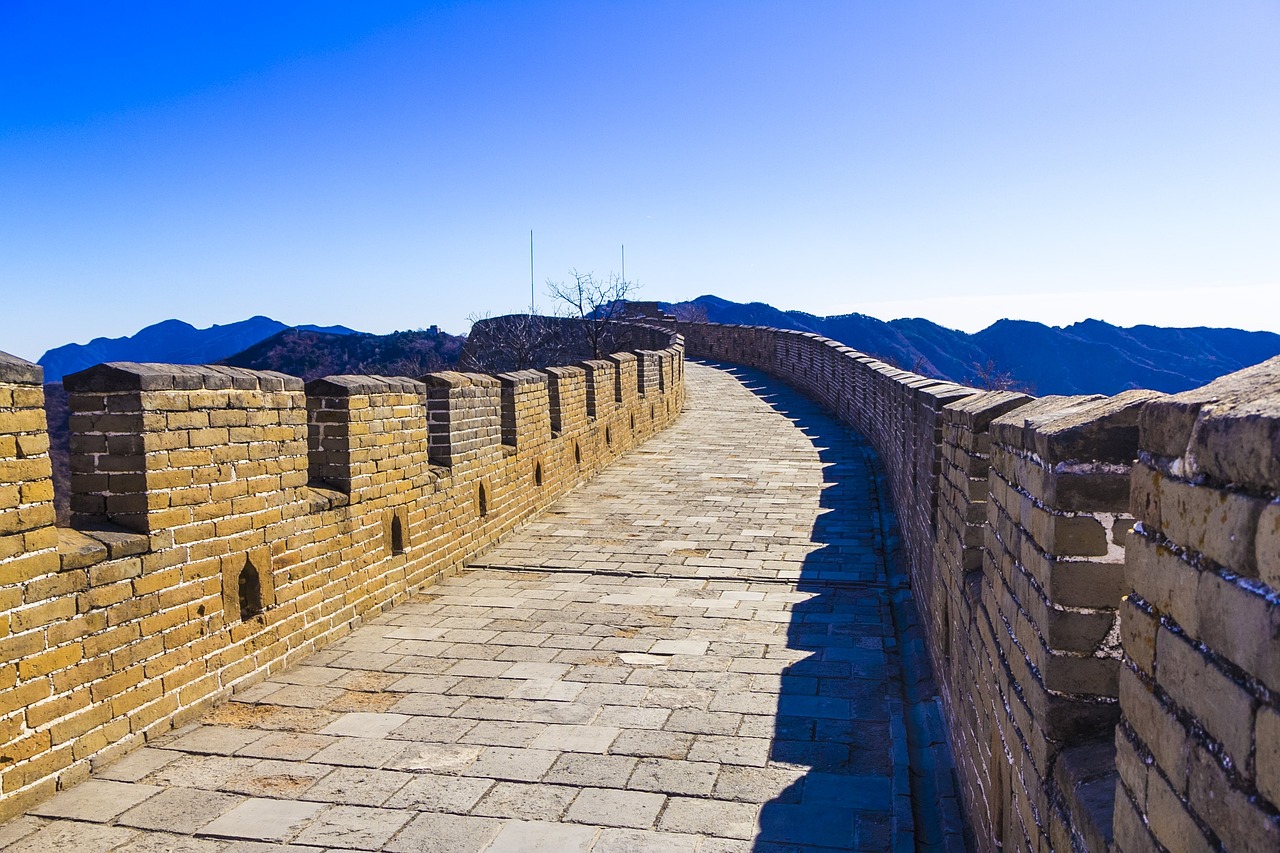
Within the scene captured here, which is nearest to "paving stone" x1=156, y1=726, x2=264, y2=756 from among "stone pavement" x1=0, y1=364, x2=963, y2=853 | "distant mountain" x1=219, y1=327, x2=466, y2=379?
"stone pavement" x1=0, y1=364, x2=963, y2=853

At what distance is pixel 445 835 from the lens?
10.3 ft

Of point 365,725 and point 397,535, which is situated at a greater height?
point 397,535

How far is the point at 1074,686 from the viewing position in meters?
2.02

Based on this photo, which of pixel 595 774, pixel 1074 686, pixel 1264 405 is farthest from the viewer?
pixel 595 774

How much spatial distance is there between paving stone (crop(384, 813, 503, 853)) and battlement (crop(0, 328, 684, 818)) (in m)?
1.39

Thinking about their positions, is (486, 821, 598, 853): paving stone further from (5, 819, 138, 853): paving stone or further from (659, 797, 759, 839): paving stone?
(5, 819, 138, 853): paving stone

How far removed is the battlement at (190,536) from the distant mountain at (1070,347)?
76.2m

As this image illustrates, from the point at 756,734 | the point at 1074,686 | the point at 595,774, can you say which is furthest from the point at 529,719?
the point at 1074,686

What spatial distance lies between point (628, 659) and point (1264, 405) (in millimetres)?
4171

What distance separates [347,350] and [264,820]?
206ft

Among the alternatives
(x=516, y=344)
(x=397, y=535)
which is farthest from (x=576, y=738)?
A: (x=516, y=344)

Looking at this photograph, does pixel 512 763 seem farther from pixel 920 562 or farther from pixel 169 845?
pixel 920 562

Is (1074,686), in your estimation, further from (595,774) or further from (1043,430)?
(595,774)

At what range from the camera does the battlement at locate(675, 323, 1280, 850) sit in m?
1.09
